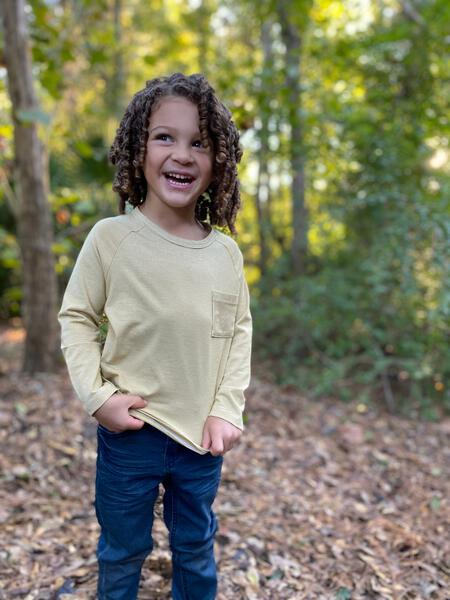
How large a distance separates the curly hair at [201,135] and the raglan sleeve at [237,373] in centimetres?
21

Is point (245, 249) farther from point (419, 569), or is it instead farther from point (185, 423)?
point (185, 423)

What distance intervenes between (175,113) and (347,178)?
315 centimetres

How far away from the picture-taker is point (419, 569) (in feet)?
7.09

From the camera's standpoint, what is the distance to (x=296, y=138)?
4.46 m

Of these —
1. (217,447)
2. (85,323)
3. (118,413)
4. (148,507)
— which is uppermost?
(85,323)

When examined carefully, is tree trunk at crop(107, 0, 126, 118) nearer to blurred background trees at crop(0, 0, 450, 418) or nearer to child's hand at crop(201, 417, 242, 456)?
blurred background trees at crop(0, 0, 450, 418)

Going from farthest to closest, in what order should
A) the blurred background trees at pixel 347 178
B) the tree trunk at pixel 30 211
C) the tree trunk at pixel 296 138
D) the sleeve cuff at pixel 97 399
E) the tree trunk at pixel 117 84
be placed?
1. the tree trunk at pixel 117 84
2. the tree trunk at pixel 296 138
3. the blurred background trees at pixel 347 178
4. the tree trunk at pixel 30 211
5. the sleeve cuff at pixel 97 399

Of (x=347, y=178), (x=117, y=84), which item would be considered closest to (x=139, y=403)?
(x=347, y=178)

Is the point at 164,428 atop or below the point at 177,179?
below

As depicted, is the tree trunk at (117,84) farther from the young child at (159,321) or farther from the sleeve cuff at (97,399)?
the sleeve cuff at (97,399)

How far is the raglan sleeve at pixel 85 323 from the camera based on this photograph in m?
1.38

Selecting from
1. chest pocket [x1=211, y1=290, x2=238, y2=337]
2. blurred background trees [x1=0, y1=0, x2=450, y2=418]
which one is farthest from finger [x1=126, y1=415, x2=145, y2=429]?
blurred background trees [x1=0, y1=0, x2=450, y2=418]

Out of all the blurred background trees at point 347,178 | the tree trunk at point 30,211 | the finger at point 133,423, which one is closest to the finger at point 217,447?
the finger at point 133,423

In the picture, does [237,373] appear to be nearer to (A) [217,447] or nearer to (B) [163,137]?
(A) [217,447]
